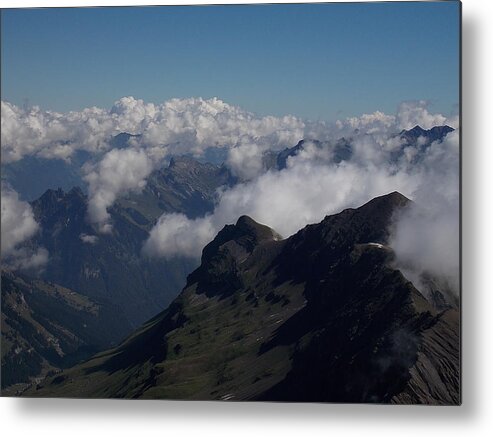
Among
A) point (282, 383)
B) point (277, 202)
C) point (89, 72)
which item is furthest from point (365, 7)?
point (282, 383)

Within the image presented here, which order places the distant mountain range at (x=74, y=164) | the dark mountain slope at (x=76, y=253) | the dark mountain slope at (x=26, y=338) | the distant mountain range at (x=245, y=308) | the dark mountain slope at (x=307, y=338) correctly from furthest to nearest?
the dark mountain slope at (x=76, y=253), the dark mountain slope at (x=26, y=338), the distant mountain range at (x=74, y=164), the distant mountain range at (x=245, y=308), the dark mountain slope at (x=307, y=338)

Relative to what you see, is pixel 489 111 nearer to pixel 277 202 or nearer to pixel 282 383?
pixel 277 202

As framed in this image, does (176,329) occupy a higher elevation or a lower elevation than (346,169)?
lower

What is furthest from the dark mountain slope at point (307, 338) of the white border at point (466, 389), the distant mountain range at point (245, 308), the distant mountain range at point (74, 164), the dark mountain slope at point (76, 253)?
the distant mountain range at point (74, 164)

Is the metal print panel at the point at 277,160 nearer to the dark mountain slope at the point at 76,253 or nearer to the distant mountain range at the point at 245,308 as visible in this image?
the distant mountain range at the point at 245,308

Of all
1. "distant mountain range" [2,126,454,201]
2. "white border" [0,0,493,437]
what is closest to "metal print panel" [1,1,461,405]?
"distant mountain range" [2,126,454,201]

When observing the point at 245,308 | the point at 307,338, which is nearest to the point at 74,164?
the point at 245,308
